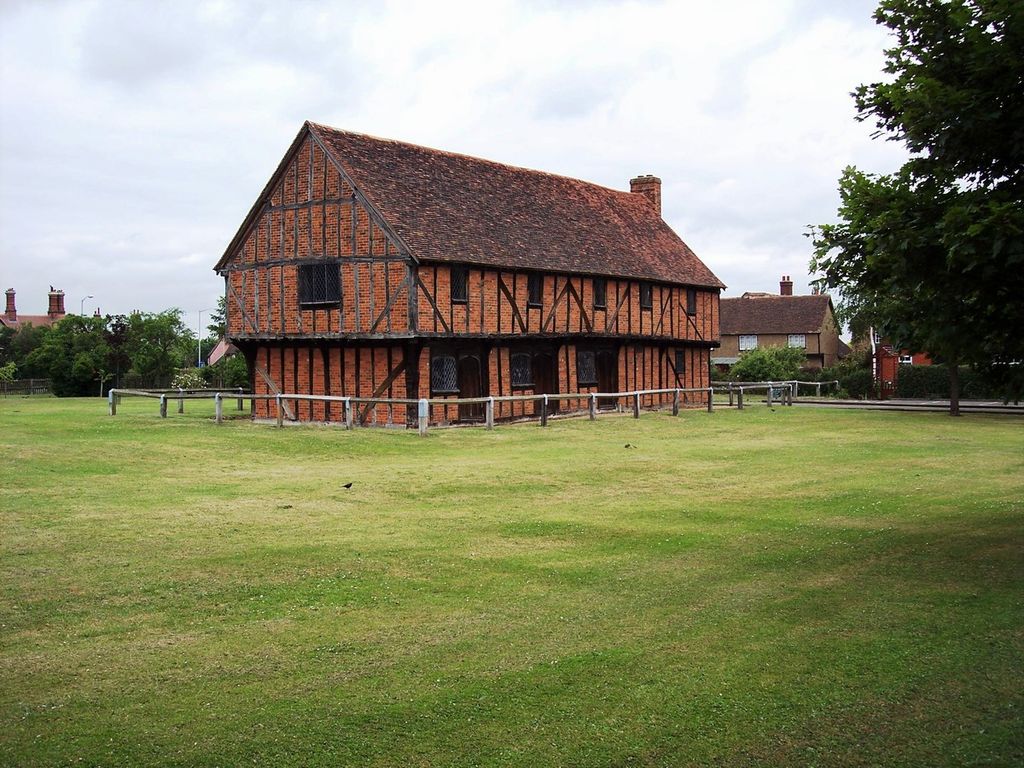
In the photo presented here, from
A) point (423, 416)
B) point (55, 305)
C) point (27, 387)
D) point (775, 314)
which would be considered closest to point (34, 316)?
point (55, 305)

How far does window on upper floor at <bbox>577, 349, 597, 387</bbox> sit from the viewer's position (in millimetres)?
35469

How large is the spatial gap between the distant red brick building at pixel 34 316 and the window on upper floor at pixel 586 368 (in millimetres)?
66367

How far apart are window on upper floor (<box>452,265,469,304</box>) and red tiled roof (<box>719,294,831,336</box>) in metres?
50.3

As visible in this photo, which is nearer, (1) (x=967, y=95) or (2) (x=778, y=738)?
(2) (x=778, y=738)

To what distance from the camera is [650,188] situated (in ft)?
150

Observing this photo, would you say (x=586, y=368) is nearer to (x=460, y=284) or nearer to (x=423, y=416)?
(x=460, y=284)

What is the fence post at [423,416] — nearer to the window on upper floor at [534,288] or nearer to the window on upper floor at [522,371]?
the window on upper floor at [522,371]

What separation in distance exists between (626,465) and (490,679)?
1254 cm

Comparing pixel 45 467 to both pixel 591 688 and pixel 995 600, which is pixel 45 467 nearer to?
pixel 591 688

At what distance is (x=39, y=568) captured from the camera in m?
10.1

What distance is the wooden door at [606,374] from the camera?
3662 centimetres

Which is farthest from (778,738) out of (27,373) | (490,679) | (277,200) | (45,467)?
(27,373)

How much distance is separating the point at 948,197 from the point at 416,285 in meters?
19.1

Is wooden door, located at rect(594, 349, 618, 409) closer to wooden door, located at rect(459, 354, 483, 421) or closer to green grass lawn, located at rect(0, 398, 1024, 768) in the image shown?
wooden door, located at rect(459, 354, 483, 421)
